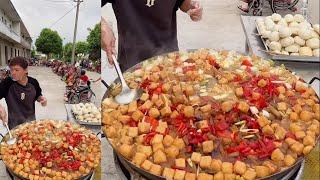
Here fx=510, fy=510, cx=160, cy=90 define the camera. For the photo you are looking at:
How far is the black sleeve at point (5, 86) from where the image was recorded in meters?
2.18

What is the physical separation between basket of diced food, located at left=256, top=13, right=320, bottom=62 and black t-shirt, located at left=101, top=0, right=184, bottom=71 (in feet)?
1.04

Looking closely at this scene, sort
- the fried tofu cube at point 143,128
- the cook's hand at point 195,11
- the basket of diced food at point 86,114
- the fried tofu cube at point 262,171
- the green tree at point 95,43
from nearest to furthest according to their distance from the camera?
the fried tofu cube at point 262,171, the fried tofu cube at point 143,128, the cook's hand at point 195,11, the green tree at point 95,43, the basket of diced food at point 86,114

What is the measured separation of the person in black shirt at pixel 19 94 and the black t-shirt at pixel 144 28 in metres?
0.56

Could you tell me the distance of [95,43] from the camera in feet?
6.70

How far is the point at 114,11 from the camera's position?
176cm

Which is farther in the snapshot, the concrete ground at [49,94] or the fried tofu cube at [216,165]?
the concrete ground at [49,94]

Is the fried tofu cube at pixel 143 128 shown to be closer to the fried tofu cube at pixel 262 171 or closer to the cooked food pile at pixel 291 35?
the fried tofu cube at pixel 262 171

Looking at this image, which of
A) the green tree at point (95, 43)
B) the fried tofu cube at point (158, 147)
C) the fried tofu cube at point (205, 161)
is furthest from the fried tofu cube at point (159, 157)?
the green tree at point (95, 43)

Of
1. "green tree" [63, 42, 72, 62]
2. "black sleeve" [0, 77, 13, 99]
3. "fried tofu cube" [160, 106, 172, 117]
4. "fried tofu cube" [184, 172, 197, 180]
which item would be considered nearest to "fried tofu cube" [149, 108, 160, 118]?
"fried tofu cube" [160, 106, 172, 117]

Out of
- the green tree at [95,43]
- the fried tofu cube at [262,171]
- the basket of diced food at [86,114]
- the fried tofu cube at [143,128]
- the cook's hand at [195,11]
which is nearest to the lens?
the fried tofu cube at [262,171]

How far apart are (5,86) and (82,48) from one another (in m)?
0.39

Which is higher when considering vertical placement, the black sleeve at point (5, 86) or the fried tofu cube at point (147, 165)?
the black sleeve at point (5, 86)

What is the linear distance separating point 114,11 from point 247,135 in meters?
0.62

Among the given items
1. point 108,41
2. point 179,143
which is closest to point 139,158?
point 179,143
